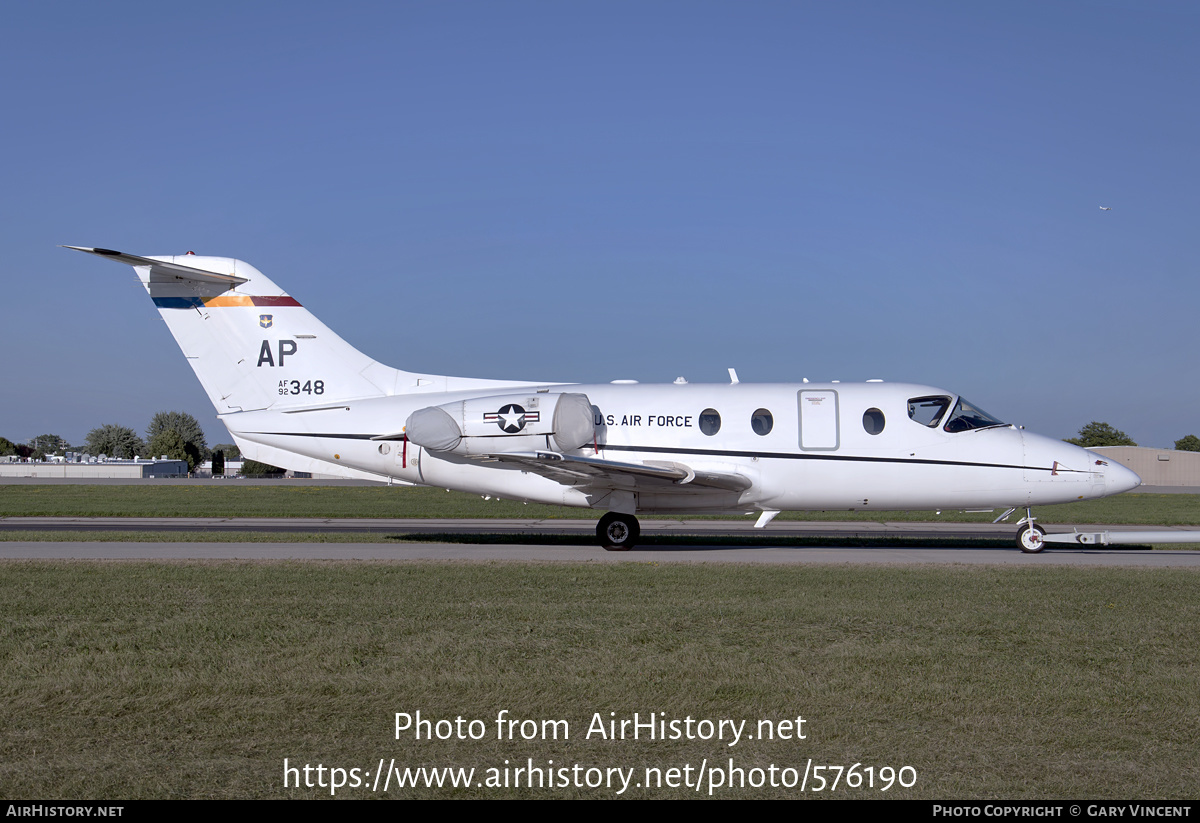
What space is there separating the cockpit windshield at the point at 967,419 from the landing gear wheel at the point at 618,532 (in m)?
6.60

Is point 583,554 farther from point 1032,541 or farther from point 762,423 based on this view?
point 1032,541

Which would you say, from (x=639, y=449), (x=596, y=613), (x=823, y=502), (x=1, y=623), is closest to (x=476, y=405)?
(x=639, y=449)

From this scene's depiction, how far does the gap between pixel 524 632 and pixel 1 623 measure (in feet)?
18.5

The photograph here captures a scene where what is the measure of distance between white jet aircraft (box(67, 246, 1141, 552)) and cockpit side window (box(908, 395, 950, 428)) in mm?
28

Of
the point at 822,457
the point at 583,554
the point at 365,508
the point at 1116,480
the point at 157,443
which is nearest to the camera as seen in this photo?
the point at 583,554

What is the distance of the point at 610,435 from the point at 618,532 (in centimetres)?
200

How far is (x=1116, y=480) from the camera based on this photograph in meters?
18.8

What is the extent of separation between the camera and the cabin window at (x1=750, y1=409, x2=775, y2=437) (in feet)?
62.7

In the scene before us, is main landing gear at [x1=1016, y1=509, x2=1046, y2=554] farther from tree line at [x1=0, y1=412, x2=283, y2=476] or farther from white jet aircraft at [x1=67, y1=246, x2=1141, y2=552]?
tree line at [x1=0, y1=412, x2=283, y2=476]

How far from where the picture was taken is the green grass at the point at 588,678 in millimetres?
6004

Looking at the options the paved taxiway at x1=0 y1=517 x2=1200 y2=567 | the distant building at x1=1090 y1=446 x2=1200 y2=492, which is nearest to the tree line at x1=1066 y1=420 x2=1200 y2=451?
the distant building at x1=1090 y1=446 x2=1200 y2=492

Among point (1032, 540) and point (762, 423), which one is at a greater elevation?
point (762, 423)

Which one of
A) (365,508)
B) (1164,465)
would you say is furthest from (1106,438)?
(365,508)
